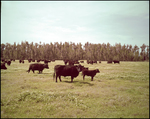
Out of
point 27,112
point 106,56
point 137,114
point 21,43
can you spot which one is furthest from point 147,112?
point 21,43

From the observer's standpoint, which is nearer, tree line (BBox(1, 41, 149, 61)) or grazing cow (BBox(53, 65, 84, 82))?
grazing cow (BBox(53, 65, 84, 82))

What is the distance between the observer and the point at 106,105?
21.3 feet

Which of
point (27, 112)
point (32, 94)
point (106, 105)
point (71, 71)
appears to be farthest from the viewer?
point (71, 71)

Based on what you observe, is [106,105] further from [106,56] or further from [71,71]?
[106,56]

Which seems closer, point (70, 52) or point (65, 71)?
point (65, 71)

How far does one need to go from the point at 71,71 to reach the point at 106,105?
7078mm

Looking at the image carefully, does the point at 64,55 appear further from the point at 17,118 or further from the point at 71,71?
the point at 17,118

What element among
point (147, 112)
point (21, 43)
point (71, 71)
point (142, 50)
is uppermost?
point (21, 43)

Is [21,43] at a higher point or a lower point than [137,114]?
higher

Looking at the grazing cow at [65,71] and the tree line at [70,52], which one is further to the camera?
the tree line at [70,52]

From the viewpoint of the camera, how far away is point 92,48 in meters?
105

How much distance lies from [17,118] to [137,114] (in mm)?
6411

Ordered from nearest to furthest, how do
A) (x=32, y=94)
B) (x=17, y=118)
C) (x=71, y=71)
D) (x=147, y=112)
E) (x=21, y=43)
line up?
(x=17, y=118), (x=147, y=112), (x=32, y=94), (x=71, y=71), (x=21, y=43)

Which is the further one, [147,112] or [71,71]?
[71,71]
